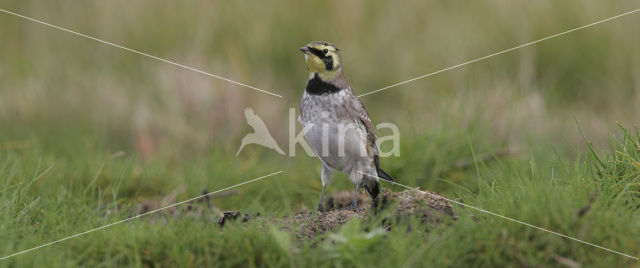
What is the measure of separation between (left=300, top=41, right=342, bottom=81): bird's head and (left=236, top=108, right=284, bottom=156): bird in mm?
2207

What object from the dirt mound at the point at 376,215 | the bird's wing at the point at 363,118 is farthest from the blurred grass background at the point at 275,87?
the dirt mound at the point at 376,215

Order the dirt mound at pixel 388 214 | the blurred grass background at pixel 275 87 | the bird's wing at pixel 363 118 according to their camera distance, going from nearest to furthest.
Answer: the dirt mound at pixel 388 214, the bird's wing at pixel 363 118, the blurred grass background at pixel 275 87

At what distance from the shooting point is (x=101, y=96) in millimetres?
7570

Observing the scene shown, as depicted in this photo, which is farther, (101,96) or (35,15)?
(35,15)

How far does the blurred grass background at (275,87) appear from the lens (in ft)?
17.7

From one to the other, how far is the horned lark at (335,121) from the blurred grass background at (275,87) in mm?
914

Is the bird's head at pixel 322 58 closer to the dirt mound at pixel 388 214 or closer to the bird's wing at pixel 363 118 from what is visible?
the bird's wing at pixel 363 118

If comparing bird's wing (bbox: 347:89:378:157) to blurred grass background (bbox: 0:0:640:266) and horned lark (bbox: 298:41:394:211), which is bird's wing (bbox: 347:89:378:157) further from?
blurred grass background (bbox: 0:0:640:266)

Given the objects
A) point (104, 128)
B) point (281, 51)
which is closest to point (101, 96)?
point (104, 128)

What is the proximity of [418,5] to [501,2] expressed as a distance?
910 mm

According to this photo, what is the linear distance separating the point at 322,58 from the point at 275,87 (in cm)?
369

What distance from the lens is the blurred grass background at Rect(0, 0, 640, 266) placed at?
5395 mm

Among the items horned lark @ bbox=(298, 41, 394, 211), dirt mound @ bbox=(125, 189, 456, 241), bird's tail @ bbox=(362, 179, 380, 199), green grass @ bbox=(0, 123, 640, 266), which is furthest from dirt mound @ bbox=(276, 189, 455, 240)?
bird's tail @ bbox=(362, 179, 380, 199)

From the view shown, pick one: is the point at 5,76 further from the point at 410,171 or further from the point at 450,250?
the point at 450,250
